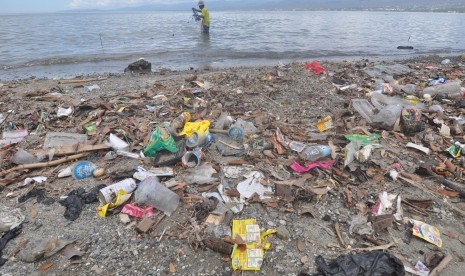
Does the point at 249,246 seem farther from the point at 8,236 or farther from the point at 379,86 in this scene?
the point at 379,86

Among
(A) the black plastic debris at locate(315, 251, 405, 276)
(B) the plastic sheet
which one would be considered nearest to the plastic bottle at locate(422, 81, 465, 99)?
(B) the plastic sheet

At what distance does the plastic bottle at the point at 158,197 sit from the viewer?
356 centimetres

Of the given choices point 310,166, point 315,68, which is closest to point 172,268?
point 310,166

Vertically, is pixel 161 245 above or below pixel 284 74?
below

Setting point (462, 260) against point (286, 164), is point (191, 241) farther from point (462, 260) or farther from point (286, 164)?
point (462, 260)

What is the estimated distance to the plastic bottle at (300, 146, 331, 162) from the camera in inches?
179

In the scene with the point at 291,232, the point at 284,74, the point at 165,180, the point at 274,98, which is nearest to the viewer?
the point at 291,232

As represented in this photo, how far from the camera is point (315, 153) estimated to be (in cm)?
457

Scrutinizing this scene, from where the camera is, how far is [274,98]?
7.45 metres

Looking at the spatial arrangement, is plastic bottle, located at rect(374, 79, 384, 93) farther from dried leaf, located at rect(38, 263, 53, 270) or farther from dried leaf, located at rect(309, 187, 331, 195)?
dried leaf, located at rect(38, 263, 53, 270)

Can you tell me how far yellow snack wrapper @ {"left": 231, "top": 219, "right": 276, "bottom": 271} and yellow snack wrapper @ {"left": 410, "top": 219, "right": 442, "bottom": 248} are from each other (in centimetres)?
165

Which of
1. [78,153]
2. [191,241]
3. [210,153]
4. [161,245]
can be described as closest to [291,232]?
[191,241]

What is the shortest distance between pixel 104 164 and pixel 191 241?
2.30 m

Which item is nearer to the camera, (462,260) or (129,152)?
(462,260)
